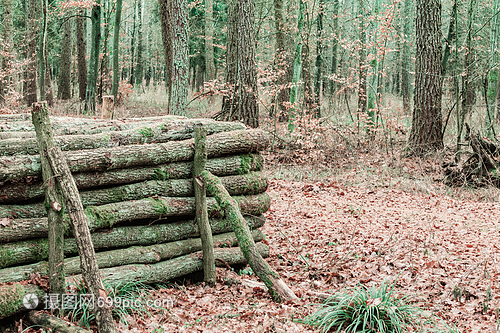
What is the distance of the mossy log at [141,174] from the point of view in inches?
165

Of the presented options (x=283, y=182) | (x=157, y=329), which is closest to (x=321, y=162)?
(x=283, y=182)

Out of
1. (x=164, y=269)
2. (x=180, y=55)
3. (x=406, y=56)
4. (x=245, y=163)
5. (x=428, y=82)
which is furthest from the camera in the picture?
(x=406, y=56)

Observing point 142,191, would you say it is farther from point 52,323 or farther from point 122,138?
point 52,323

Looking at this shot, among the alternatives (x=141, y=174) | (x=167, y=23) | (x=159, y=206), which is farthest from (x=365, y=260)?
(x=167, y=23)

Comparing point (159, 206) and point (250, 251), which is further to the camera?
point (159, 206)

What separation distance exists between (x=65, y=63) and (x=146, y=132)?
1618cm

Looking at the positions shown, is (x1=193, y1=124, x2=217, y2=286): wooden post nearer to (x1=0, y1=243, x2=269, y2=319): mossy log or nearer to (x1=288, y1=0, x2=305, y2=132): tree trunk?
(x1=0, y1=243, x2=269, y2=319): mossy log

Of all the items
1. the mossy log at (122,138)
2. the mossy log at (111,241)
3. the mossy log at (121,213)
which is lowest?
the mossy log at (111,241)

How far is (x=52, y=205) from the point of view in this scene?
12.5 feet

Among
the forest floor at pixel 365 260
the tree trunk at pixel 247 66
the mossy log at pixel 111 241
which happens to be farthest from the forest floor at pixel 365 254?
the tree trunk at pixel 247 66

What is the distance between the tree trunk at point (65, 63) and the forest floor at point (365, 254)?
13.8 m

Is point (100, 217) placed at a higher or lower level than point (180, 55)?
lower

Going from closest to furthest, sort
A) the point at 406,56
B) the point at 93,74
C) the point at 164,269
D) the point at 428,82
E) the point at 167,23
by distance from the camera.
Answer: the point at 164,269 → the point at 428,82 → the point at 167,23 → the point at 93,74 → the point at 406,56

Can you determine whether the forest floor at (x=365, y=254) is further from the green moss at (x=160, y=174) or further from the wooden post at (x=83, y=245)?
the green moss at (x=160, y=174)
